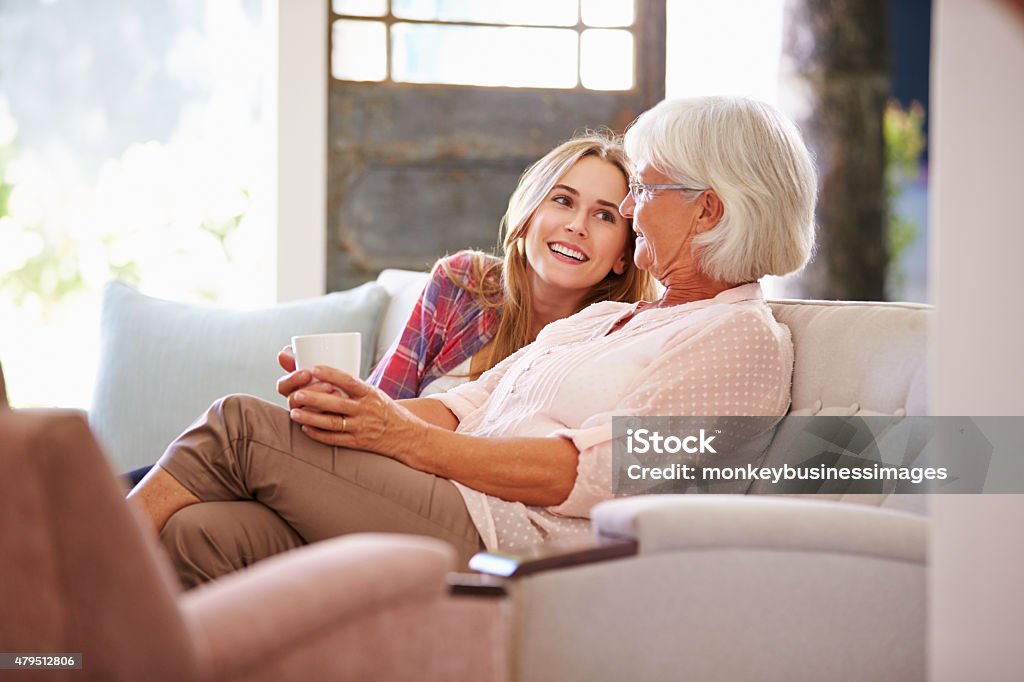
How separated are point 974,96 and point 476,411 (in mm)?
1358

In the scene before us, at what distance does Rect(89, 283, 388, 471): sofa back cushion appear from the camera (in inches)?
113

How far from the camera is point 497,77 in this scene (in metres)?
3.89

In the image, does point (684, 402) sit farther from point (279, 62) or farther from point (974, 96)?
point (279, 62)

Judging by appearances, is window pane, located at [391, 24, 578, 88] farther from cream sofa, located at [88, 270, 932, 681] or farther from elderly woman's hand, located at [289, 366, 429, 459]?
cream sofa, located at [88, 270, 932, 681]

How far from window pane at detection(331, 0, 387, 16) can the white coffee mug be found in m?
2.28

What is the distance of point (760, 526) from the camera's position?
1.38m

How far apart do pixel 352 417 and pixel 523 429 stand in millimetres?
331

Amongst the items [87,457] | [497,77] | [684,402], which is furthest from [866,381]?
[497,77]

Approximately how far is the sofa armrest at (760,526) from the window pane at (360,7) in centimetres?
280

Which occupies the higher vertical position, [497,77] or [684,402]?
[497,77]

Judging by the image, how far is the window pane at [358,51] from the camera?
149 inches

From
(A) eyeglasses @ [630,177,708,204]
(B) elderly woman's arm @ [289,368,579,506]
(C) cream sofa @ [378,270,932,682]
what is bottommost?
(C) cream sofa @ [378,270,932,682]

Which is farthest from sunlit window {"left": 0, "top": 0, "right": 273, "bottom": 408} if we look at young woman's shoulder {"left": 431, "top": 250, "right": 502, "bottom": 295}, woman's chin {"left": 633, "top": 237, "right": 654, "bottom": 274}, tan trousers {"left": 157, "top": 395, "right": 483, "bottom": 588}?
tan trousers {"left": 157, "top": 395, "right": 483, "bottom": 588}

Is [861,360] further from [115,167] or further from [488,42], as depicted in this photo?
[115,167]
